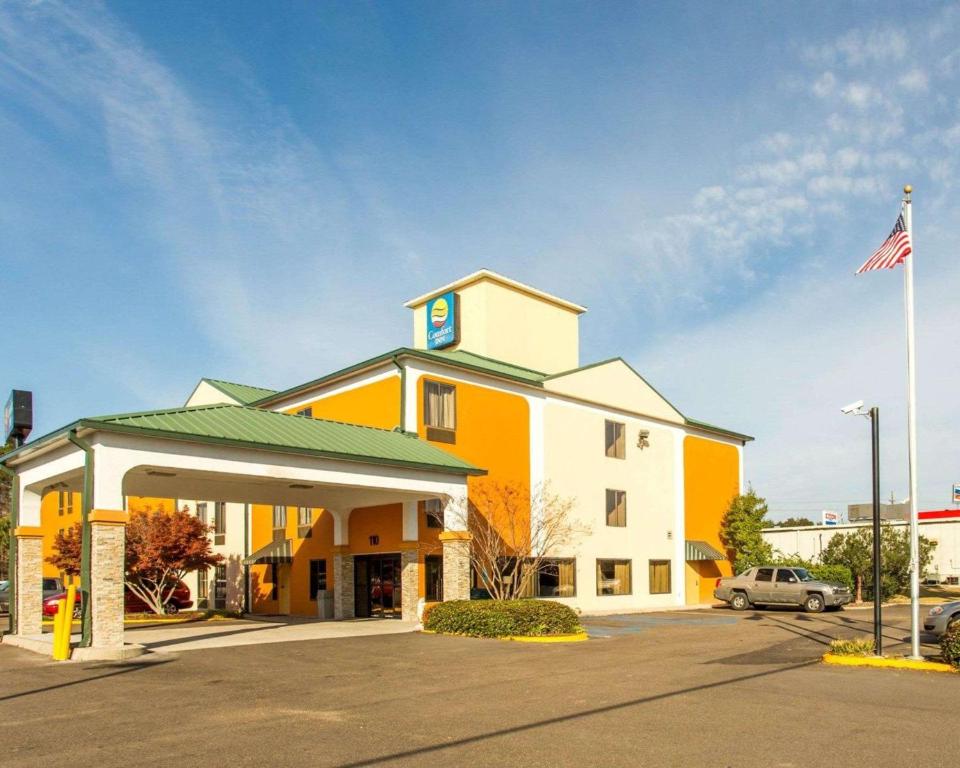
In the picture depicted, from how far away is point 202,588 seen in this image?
129 ft

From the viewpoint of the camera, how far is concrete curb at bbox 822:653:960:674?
51.0ft

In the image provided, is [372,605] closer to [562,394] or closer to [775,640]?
[562,394]

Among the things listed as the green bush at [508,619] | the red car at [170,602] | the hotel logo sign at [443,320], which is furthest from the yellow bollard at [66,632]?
the hotel logo sign at [443,320]

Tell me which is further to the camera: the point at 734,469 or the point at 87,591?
the point at 734,469

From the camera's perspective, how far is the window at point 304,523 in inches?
1297

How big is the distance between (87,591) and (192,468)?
3343 mm

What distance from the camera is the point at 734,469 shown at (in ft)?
146

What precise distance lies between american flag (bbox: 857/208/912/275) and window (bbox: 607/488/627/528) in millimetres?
19456

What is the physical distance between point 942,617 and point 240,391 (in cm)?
2876

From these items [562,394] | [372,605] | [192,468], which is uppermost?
[562,394]

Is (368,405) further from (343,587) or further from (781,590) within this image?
(781,590)

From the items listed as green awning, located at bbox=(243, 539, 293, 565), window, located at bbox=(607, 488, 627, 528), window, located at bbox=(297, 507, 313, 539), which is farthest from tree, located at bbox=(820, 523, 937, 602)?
green awning, located at bbox=(243, 539, 293, 565)

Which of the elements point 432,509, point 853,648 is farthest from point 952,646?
point 432,509

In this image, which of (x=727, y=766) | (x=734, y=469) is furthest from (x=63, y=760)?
(x=734, y=469)
